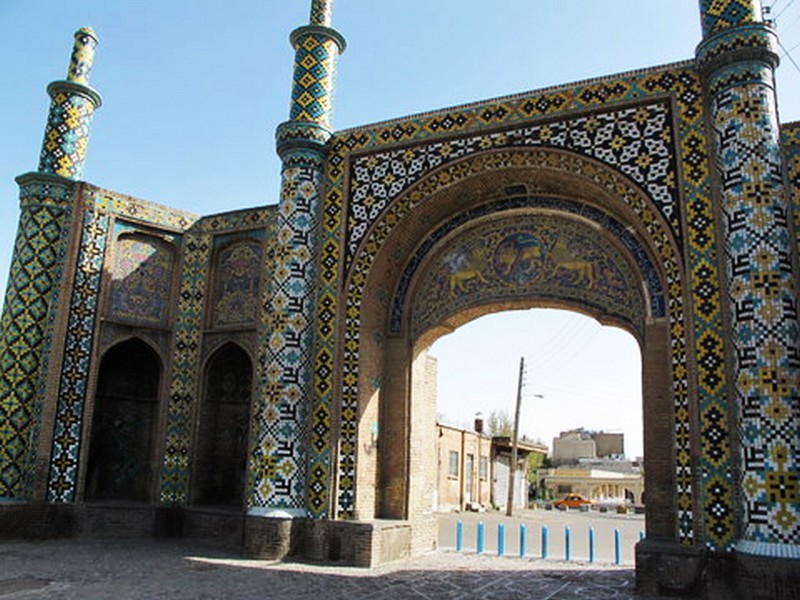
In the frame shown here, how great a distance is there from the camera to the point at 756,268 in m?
8.16

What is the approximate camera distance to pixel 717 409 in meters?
8.34

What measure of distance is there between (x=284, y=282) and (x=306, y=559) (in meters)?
4.08

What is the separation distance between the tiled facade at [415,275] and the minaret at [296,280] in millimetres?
35

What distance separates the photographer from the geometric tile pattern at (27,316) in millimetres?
11875

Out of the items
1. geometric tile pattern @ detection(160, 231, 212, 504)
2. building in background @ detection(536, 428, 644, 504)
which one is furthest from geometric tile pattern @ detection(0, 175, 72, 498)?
building in background @ detection(536, 428, 644, 504)

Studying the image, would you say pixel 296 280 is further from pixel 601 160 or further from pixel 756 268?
pixel 756 268

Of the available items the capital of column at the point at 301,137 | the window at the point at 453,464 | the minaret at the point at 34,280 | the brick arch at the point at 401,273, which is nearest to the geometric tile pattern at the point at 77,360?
the minaret at the point at 34,280

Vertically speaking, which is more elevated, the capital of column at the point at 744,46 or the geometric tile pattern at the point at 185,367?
the capital of column at the point at 744,46

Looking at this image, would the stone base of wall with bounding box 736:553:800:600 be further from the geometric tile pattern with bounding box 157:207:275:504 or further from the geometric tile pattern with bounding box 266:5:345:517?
the geometric tile pattern with bounding box 157:207:275:504

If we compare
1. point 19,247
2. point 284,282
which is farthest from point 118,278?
point 284,282

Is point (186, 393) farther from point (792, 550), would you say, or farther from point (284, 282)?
point (792, 550)

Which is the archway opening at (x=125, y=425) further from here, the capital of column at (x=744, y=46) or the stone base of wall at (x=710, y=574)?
the capital of column at (x=744, y=46)

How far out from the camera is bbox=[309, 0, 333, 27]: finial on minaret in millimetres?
12461

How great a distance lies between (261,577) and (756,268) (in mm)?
6876
